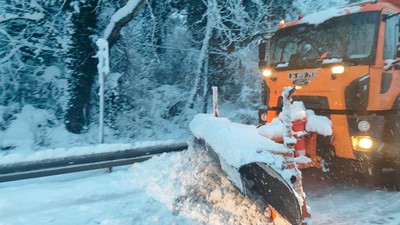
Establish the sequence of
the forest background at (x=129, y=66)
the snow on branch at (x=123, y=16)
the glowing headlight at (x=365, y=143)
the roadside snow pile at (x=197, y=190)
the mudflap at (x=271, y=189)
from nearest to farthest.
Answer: the mudflap at (x=271, y=189), the roadside snow pile at (x=197, y=190), the glowing headlight at (x=365, y=143), the snow on branch at (x=123, y=16), the forest background at (x=129, y=66)

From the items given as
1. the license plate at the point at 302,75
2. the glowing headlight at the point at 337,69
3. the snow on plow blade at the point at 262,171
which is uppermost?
the glowing headlight at the point at 337,69

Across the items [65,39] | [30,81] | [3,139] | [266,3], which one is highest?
[266,3]

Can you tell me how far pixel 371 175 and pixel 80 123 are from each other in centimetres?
871

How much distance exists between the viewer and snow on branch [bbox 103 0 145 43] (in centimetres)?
1023

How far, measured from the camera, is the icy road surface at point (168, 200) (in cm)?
413

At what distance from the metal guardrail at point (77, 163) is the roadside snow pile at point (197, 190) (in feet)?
0.86

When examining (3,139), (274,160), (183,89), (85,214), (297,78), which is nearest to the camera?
(274,160)

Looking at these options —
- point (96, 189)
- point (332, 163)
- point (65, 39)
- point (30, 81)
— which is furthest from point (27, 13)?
point (332, 163)

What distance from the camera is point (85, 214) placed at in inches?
170

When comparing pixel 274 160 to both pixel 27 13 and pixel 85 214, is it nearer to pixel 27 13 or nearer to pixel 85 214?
pixel 85 214

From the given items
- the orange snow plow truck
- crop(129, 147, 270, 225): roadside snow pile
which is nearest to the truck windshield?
the orange snow plow truck

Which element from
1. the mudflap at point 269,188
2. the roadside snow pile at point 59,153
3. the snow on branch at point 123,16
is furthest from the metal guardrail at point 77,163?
the snow on branch at point 123,16

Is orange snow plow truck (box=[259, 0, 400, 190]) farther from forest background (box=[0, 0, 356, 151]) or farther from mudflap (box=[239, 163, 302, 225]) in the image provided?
forest background (box=[0, 0, 356, 151])

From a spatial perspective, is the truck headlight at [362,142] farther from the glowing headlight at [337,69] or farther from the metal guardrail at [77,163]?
the metal guardrail at [77,163]
